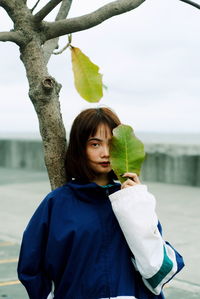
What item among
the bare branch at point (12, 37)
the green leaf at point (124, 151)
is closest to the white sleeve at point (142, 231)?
the green leaf at point (124, 151)

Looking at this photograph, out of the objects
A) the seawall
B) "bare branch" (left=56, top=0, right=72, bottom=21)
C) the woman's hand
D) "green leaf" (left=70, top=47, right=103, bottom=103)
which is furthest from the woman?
the seawall

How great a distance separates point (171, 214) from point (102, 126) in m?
6.98

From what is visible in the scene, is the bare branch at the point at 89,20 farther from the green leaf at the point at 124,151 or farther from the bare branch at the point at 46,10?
the green leaf at the point at 124,151

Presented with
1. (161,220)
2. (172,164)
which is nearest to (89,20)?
(161,220)

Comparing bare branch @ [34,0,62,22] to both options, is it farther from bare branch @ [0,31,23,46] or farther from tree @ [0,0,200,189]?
bare branch @ [0,31,23,46]

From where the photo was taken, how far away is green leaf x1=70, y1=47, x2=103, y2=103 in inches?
100

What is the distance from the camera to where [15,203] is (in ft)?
34.8

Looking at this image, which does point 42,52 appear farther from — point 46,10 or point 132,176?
point 132,176

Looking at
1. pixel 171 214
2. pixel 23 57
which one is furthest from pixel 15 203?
pixel 23 57

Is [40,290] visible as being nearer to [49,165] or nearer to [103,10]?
[49,165]

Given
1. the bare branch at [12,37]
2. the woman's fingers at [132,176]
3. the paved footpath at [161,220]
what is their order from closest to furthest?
the woman's fingers at [132,176] < the bare branch at [12,37] < the paved footpath at [161,220]

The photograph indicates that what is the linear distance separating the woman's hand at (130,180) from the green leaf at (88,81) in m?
0.37

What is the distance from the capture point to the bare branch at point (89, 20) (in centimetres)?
279

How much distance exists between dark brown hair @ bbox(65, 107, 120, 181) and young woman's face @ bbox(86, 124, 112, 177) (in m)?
0.02
